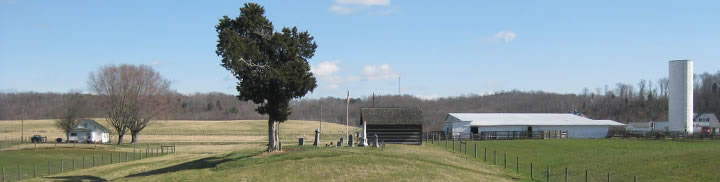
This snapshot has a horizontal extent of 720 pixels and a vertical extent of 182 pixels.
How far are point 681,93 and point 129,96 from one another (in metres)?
74.1

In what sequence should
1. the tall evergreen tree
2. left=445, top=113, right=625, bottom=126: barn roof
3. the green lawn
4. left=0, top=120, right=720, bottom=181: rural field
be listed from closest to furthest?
left=0, top=120, right=720, bottom=181: rural field → the tall evergreen tree → the green lawn → left=445, top=113, right=625, bottom=126: barn roof

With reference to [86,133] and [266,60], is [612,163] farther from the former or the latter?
[86,133]

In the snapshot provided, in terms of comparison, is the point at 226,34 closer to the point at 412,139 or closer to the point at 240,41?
the point at 240,41

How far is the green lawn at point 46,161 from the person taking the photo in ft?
161

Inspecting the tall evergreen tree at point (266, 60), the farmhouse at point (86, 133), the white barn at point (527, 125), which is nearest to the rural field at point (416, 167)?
the tall evergreen tree at point (266, 60)

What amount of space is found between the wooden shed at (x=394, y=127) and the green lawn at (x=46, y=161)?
21965 millimetres

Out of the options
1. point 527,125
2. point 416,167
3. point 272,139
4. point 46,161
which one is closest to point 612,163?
point 416,167

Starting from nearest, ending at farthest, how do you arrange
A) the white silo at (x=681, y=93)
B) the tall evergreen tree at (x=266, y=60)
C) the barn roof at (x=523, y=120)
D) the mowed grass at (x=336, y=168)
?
the mowed grass at (x=336, y=168)
the tall evergreen tree at (x=266, y=60)
the barn roof at (x=523, y=120)
the white silo at (x=681, y=93)

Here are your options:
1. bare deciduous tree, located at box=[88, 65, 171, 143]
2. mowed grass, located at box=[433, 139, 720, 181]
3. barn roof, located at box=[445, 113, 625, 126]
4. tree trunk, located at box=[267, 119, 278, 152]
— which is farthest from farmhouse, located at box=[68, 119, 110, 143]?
mowed grass, located at box=[433, 139, 720, 181]

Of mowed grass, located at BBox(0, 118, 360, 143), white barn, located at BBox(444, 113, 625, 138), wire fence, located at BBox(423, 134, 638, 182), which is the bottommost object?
mowed grass, located at BBox(0, 118, 360, 143)

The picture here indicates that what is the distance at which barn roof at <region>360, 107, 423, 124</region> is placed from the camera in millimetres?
58156

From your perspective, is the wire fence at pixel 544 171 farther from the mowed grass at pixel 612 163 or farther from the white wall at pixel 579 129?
the white wall at pixel 579 129

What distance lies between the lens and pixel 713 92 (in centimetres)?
17588

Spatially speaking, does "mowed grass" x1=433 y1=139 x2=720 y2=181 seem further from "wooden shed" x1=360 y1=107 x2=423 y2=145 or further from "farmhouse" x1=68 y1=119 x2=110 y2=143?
"farmhouse" x1=68 y1=119 x2=110 y2=143
